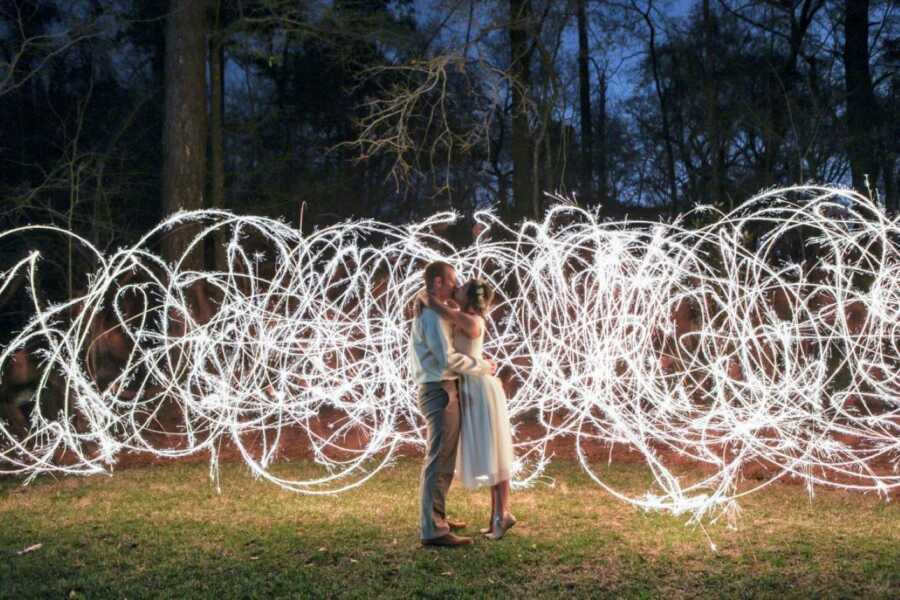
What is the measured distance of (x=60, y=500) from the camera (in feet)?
25.7

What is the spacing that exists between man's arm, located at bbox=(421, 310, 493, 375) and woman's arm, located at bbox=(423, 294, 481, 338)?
5 cm

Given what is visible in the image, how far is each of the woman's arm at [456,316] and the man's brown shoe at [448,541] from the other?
133cm

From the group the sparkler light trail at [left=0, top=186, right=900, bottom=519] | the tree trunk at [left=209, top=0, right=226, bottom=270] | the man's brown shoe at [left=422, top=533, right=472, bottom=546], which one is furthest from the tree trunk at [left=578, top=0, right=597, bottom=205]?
the man's brown shoe at [left=422, top=533, right=472, bottom=546]

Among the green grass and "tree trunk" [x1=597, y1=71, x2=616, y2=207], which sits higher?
"tree trunk" [x1=597, y1=71, x2=616, y2=207]

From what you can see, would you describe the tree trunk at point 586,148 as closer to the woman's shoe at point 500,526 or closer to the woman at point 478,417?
the woman at point 478,417

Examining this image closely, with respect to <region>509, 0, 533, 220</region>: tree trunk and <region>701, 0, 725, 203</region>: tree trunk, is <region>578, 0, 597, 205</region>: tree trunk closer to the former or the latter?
<region>701, 0, 725, 203</region>: tree trunk

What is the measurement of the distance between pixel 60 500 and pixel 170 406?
4250 mm

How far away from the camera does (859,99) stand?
15.9m

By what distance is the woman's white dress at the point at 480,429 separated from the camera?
5824mm

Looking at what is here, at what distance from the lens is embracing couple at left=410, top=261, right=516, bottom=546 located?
582cm

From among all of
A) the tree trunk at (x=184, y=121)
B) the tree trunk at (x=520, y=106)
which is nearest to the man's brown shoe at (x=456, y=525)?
the tree trunk at (x=520, y=106)

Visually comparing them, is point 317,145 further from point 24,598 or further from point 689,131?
point 24,598

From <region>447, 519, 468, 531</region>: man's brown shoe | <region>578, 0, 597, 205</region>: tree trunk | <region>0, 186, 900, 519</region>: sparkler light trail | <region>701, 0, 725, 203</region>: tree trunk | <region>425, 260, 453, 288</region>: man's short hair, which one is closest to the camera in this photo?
<region>425, 260, 453, 288</region>: man's short hair

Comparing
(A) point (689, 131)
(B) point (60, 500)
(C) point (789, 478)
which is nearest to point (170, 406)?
(B) point (60, 500)
